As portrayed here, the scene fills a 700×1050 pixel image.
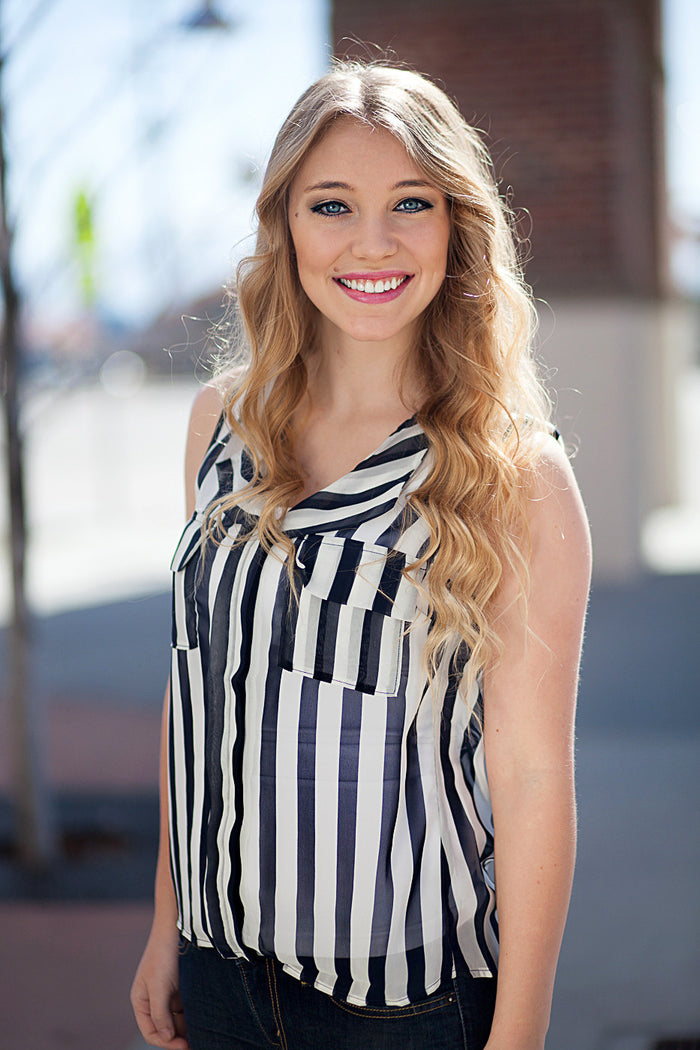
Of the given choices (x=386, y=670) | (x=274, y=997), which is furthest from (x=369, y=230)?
(x=274, y=997)

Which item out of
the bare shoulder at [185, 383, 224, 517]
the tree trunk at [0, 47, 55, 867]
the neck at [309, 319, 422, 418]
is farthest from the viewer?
the tree trunk at [0, 47, 55, 867]

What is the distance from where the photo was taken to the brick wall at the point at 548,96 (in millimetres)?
8453

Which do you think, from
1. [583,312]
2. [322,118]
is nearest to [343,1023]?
[322,118]

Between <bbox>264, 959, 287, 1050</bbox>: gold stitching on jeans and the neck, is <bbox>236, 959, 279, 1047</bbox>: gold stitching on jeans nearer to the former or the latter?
<bbox>264, 959, 287, 1050</bbox>: gold stitching on jeans

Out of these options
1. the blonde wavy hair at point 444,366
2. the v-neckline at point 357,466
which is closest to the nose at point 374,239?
the blonde wavy hair at point 444,366

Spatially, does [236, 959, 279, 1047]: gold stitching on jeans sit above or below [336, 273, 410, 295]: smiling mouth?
below

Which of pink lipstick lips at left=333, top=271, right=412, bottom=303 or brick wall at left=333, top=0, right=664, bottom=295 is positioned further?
brick wall at left=333, top=0, right=664, bottom=295

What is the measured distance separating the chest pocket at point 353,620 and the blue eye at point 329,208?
0.52 meters

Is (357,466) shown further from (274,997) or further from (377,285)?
(274,997)

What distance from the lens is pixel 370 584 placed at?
1.65 metres

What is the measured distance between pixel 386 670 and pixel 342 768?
0.15 metres

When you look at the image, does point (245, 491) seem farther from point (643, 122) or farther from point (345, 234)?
point (643, 122)

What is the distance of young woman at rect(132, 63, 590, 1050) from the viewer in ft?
5.34

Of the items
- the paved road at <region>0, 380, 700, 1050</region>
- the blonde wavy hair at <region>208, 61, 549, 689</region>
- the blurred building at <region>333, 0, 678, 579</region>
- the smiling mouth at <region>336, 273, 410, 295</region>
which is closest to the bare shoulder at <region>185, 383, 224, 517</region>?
the blonde wavy hair at <region>208, 61, 549, 689</region>
